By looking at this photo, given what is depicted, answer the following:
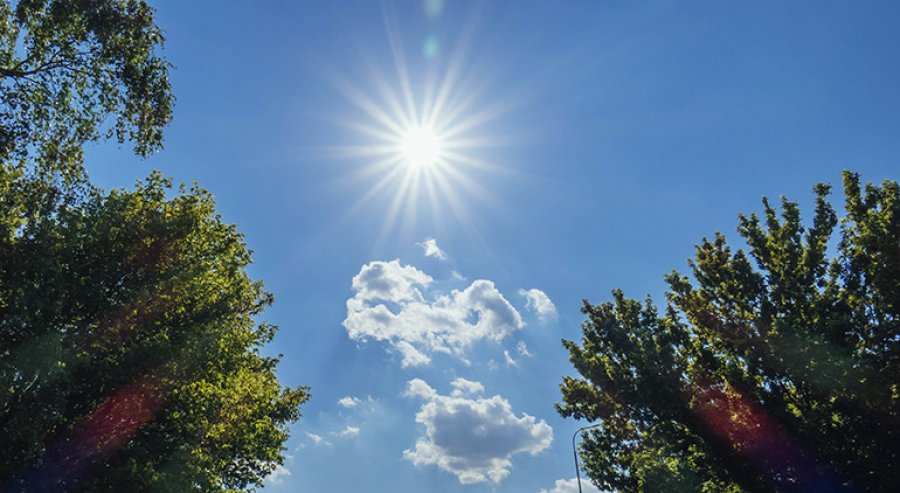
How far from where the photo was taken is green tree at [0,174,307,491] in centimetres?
1233

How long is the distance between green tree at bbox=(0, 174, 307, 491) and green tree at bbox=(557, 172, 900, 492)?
14.1 meters

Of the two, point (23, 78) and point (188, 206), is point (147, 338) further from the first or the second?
point (23, 78)

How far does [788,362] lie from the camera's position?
13.6 meters

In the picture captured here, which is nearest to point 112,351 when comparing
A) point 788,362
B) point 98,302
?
point 98,302

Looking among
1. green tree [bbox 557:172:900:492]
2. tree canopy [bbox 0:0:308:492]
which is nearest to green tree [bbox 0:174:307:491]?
tree canopy [bbox 0:0:308:492]

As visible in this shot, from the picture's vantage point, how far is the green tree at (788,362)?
12.8 meters

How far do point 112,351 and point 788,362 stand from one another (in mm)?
18478

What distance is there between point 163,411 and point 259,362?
287 inches

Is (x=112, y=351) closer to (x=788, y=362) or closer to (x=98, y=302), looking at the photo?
(x=98, y=302)

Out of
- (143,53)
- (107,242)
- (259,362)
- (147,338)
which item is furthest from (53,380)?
(259,362)

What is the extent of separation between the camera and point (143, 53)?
39.9 feet

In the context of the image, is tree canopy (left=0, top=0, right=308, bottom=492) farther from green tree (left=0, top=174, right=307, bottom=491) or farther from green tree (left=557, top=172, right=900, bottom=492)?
green tree (left=557, top=172, right=900, bottom=492)

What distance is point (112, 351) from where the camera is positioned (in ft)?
46.2

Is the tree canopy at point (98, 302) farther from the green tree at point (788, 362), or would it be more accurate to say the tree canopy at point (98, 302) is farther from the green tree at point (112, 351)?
the green tree at point (788, 362)
